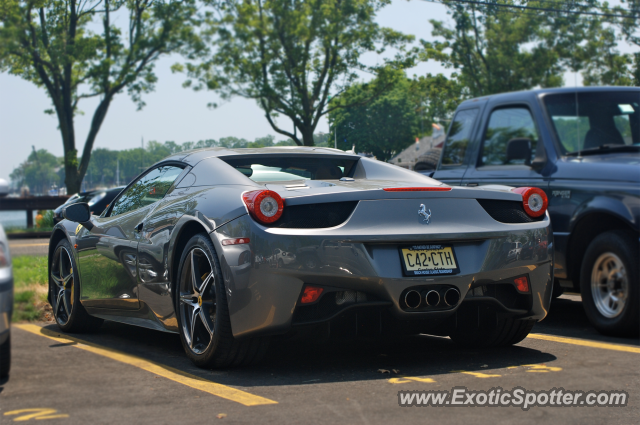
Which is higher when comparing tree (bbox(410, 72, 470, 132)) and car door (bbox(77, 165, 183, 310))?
tree (bbox(410, 72, 470, 132))


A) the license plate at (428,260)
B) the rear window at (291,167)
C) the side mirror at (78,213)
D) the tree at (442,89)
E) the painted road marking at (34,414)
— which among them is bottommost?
the painted road marking at (34,414)

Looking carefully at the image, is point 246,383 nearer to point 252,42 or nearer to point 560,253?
point 560,253

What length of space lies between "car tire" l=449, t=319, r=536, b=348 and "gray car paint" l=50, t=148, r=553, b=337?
0.59 feet

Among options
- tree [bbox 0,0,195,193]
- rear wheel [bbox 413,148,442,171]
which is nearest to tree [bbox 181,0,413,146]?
tree [bbox 0,0,195,193]

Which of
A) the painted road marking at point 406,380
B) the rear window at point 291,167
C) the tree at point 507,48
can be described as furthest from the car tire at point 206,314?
the tree at point 507,48

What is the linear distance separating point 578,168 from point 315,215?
2982mm

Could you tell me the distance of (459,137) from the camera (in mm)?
7984

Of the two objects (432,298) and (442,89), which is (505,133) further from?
(442,89)

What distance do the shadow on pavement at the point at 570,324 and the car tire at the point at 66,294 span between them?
3.25 m

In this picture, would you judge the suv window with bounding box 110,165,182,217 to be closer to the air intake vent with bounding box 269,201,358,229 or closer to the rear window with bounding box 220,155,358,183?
the rear window with bounding box 220,155,358,183

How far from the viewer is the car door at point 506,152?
6684 mm

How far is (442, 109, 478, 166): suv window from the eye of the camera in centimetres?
784

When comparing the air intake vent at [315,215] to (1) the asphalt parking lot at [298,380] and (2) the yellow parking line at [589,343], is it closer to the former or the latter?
(1) the asphalt parking lot at [298,380]

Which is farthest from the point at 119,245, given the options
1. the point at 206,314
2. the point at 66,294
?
the point at 206,314
